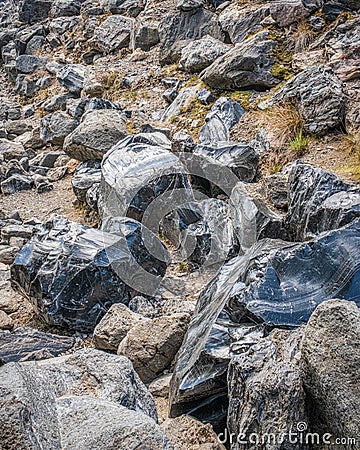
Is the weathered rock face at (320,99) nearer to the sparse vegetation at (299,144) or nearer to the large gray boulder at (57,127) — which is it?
the sparse vegetation at (299,144)

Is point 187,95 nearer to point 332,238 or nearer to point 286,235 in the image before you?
point 286,235

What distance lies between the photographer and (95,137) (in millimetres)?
7891

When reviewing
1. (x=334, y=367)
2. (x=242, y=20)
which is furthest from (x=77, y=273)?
(x=242, y=20)

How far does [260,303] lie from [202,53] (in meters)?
7.27

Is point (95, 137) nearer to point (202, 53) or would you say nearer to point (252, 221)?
point (202, 53)

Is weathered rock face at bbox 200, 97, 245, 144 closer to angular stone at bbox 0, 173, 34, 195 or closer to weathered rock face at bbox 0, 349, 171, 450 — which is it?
angular stone at bbox 0, 173, 34, 195

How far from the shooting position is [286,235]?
4723mm

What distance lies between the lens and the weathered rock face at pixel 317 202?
156 inches

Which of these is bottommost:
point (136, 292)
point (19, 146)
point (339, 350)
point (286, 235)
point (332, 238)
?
point (19, 146)

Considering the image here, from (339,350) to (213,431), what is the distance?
3.67ft

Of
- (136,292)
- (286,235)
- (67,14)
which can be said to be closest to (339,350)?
(286,235)

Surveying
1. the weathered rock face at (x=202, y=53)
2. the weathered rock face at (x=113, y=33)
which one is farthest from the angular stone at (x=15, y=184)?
the weathered rock face at (x=113, y=33)

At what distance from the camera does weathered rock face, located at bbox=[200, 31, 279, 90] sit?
782 cm

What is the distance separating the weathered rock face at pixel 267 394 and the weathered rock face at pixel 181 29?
8.89 m
